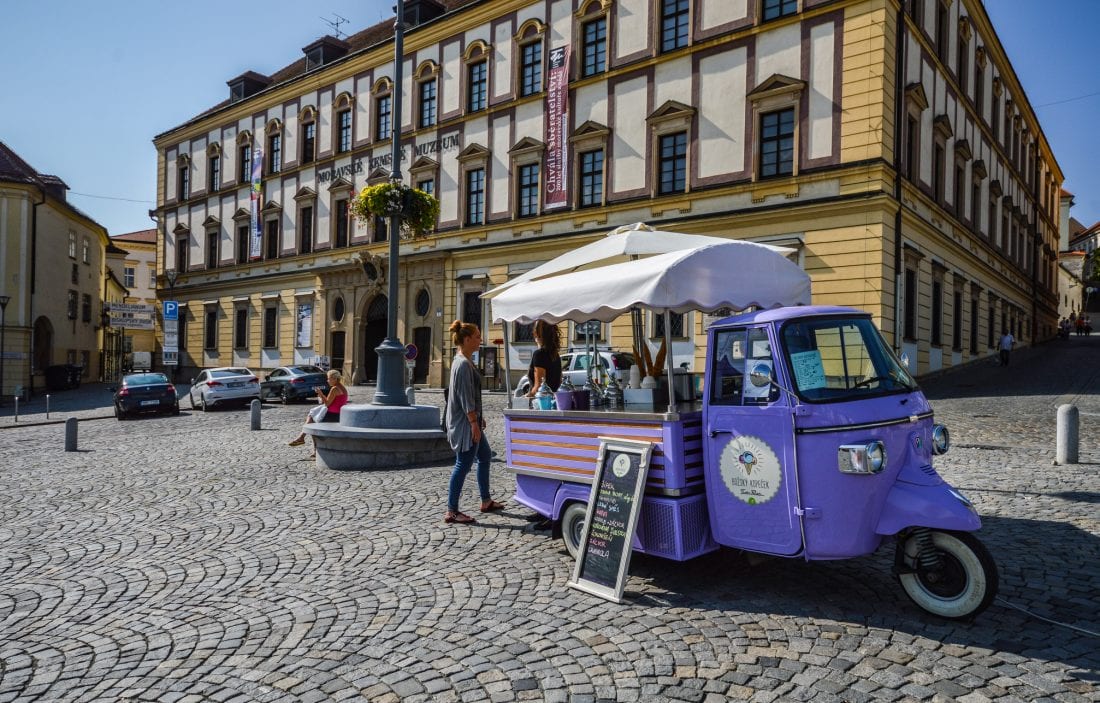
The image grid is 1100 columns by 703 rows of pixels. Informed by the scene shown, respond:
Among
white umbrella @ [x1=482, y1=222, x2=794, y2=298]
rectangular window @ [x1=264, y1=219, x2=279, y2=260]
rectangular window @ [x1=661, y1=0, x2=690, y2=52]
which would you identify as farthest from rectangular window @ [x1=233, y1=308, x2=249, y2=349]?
white umbrella @ [x1=482, y1=222, x2=794, y2=298]

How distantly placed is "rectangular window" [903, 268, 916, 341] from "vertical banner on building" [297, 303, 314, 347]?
2672 cm

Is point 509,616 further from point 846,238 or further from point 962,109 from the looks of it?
point 962,109

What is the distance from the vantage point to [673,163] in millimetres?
24016

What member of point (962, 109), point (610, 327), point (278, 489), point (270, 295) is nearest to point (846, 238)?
point (610, 327)

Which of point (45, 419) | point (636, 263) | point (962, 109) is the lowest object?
point (45, 419)

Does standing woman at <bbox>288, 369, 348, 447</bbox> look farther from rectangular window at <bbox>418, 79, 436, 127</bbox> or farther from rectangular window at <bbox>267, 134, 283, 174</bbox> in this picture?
rectangular window at <bbox>267, 134, 283, 174</bbox>

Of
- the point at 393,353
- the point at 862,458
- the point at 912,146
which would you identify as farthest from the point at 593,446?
the point at 912,146

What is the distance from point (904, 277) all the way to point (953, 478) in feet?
47.7

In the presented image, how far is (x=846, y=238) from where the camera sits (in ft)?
67.6

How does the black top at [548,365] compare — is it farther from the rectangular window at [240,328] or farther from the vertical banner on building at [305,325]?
the rectangular window at [240,328]

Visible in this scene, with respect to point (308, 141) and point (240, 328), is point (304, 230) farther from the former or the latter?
point (240, 328)

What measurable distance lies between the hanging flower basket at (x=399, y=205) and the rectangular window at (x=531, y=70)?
54.1ft

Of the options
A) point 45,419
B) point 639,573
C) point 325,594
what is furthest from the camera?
point 45,419

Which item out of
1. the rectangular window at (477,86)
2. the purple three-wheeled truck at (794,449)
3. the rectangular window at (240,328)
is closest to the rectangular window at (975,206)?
the rectangular window at (477,86)
